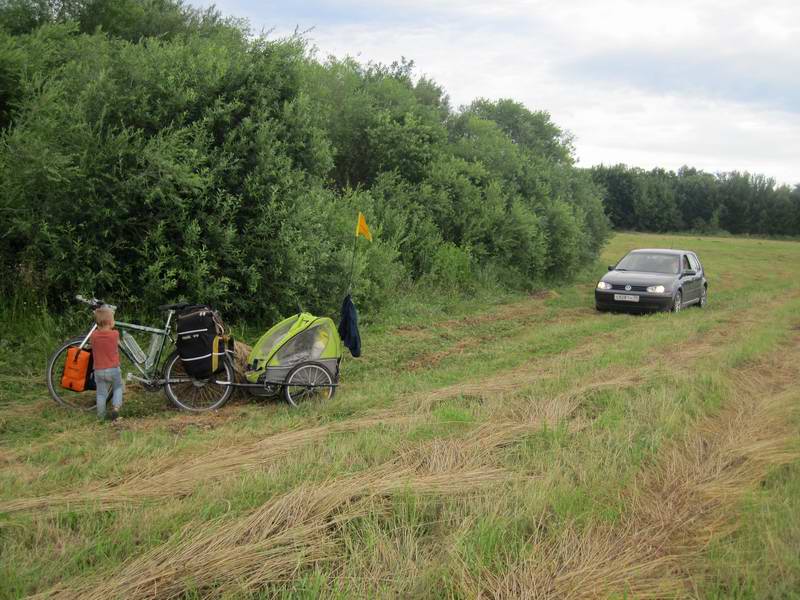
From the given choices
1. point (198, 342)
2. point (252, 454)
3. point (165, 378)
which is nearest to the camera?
point (252, 454)

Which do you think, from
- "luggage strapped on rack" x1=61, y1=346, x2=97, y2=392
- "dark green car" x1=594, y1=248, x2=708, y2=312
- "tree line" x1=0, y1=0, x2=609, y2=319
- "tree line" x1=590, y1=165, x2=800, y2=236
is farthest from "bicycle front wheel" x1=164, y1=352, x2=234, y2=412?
"tree line" x1=590, y1=165, x2=800, y2=236

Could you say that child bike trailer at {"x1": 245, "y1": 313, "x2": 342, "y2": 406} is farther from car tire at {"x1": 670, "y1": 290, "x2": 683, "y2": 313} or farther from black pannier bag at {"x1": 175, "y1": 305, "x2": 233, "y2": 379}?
car tire at {"x1": 670, "y1": 290, "x2": 683, "y2": 313}

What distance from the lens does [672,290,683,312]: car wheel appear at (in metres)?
15.3

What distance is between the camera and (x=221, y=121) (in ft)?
35.5

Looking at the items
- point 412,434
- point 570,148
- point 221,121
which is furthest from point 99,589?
point 570,148

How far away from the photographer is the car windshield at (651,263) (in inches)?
642

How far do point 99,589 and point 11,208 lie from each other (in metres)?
7.86

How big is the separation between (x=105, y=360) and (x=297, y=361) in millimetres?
1997

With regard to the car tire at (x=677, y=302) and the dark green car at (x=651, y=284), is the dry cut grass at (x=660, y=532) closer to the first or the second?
the dark green car at (x=651, y=284)

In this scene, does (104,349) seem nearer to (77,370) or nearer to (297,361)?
(77,370)

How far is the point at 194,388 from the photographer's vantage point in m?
7.35

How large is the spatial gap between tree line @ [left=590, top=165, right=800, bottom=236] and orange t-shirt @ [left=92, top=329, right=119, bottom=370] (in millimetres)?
68325

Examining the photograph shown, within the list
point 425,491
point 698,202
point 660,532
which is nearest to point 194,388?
point 425,491

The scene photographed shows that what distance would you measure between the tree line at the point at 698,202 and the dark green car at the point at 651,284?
5523 cm
